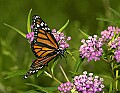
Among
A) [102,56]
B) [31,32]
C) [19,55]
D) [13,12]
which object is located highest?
[13,12]

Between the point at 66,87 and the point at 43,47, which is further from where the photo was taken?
the point at 43,47

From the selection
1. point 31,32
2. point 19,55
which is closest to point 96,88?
point 31,32

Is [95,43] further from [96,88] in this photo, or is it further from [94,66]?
[94,66]

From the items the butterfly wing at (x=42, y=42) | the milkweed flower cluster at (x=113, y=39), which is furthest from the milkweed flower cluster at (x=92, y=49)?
the butterfly wing at (x=42, y=42)

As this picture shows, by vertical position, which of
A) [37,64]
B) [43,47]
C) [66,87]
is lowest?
[66,87]

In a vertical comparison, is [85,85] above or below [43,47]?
below

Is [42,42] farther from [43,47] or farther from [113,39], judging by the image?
[113,39]

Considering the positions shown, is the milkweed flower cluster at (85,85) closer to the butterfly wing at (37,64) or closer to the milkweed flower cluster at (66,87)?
the milkweed flower cluster at (66,87)

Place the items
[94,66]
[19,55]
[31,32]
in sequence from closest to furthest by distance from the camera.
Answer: [31,32] < [94,66] < [19,55]

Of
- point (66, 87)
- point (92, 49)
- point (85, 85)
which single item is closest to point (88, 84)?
point (85, 85)
